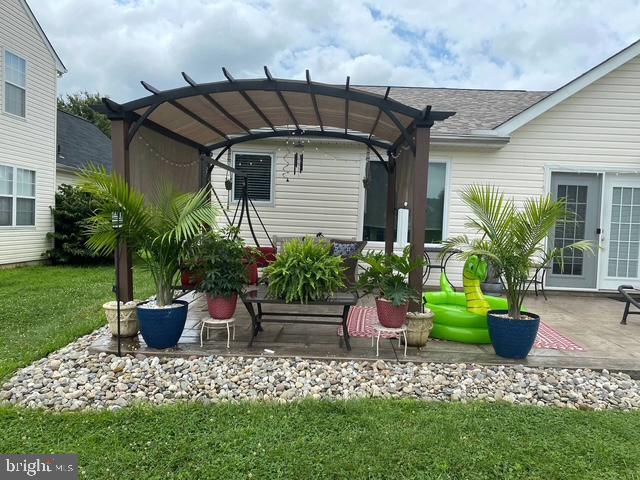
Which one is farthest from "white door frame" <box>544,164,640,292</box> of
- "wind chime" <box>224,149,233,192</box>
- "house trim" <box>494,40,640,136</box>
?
"wind chime" <box>224,149,233,192</box>

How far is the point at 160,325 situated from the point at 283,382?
131cm

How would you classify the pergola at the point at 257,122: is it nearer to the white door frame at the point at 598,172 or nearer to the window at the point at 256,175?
the window at the point at 256,175

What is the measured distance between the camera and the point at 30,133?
33.1 ft

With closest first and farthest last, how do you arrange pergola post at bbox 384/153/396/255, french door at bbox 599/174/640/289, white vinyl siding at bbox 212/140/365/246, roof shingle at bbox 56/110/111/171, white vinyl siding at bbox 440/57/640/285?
pergola post at bbox 384/153/396/255 < white vinyl siding at bbox 440/57/640/285 < french door at bbox 599/174/640/289 < white vinyl siding at bbox 212/140/365/246 < roof shingle at bbox 56/110/111/171

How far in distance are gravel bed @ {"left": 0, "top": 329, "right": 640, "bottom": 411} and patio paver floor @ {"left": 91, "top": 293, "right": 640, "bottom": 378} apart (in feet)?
0.38

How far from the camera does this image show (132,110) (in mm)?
4191

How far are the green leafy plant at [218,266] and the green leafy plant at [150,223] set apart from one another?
0.16 meters

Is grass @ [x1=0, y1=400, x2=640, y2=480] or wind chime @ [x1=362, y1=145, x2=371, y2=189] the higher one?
wind chime @ [x1=362, y1=145, x2=371, y2=189]

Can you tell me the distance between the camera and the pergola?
4117 millimetres

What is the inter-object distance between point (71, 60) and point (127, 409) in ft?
125

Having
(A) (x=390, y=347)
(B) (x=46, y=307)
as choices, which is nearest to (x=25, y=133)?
(B) (x=46, y=307)

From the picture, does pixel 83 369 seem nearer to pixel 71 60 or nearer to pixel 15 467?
pixel 15 467

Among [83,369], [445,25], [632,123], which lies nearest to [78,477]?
[83,369]

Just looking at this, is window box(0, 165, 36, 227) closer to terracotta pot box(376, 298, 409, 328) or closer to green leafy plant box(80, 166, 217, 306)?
green leafy plant box(80, 166, 217, 306)
